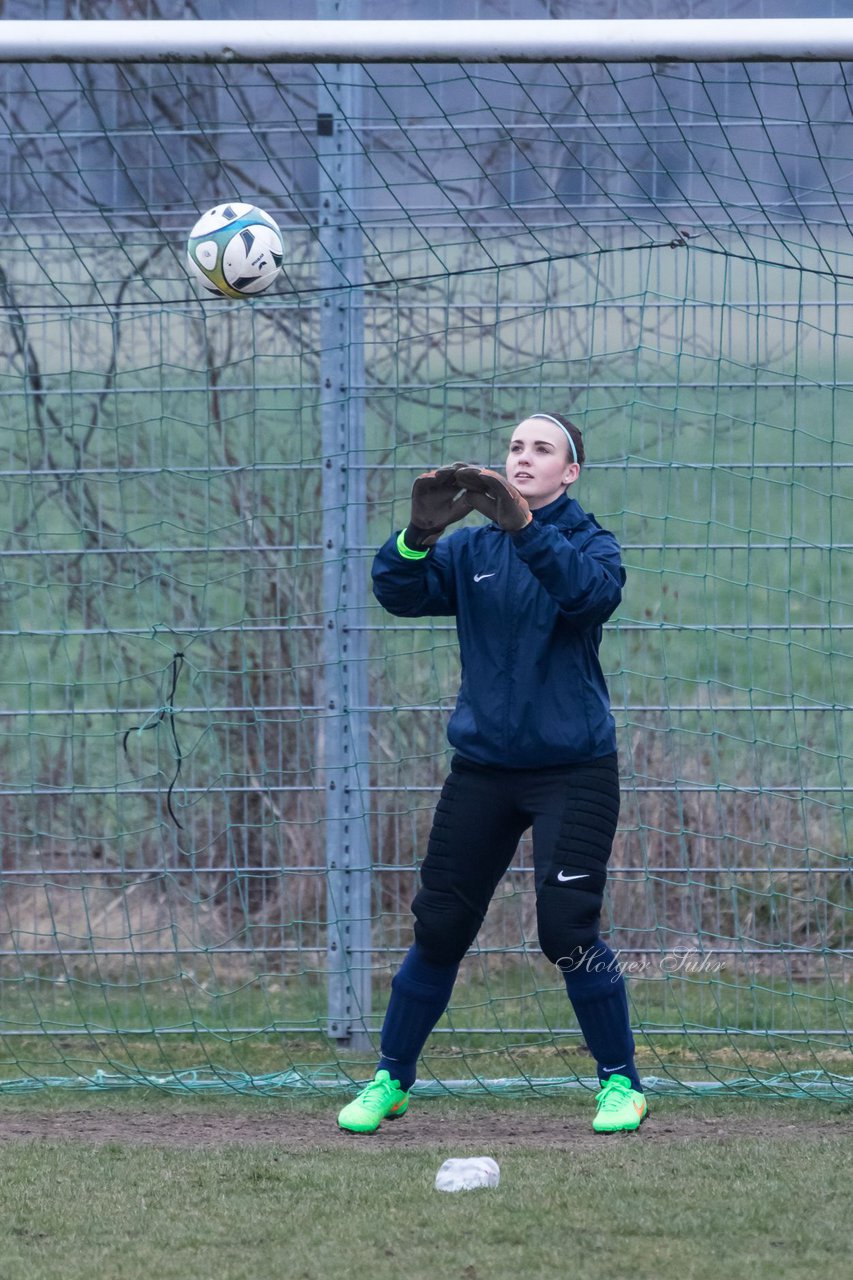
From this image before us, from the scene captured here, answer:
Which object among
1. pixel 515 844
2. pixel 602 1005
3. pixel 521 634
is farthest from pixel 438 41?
pixel 602 1005

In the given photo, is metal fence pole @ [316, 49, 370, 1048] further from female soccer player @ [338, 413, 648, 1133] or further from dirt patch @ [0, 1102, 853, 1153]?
female soccer player @ [338, 413, 648, 1133]

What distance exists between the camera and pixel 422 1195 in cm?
372

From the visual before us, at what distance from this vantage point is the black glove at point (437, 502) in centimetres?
405

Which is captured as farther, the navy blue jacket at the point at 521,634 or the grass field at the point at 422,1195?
the navy blue jacket at the point at 521,634

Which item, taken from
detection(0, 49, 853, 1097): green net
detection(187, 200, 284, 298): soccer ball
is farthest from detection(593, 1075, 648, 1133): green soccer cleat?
detection(187, 200, 284, 298): soccer ball

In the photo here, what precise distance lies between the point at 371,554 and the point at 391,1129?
76.3 inches

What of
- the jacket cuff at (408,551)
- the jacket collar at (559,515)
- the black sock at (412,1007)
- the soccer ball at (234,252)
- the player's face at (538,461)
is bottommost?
the black sock at (412,1007)

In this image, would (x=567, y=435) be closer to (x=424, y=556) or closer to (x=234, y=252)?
(x=424, y=556)

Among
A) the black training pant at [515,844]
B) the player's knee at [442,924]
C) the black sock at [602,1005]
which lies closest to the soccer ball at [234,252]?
the black training pant at [515,844]

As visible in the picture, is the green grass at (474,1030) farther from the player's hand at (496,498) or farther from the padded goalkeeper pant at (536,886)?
the player's hand at (496,498)

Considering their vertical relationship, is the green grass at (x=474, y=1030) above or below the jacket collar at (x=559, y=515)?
below

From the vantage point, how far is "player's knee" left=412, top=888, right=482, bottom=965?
4266 millimetres

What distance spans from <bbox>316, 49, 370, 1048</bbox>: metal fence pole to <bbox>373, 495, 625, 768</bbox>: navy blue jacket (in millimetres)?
1189

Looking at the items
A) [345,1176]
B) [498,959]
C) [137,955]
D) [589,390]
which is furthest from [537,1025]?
[589,390]
